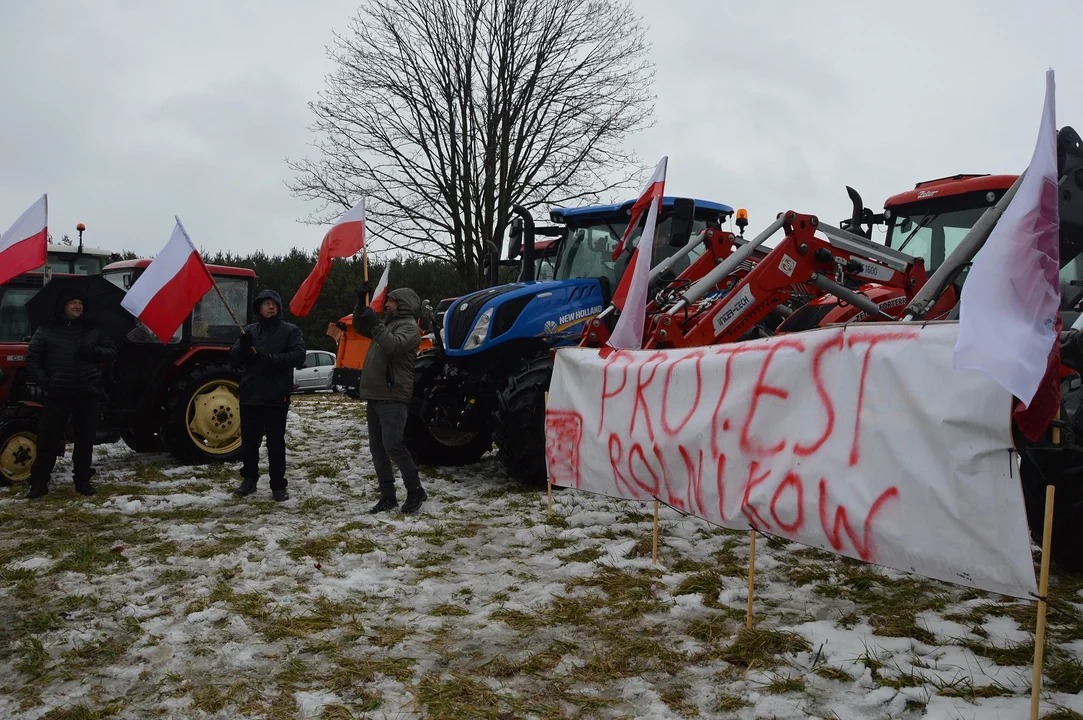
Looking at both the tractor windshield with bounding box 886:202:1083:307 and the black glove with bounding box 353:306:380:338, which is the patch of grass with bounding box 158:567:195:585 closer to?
the black glove with bounding box 353:306:380:338

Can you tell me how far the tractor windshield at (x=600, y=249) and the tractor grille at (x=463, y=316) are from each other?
0.76 m

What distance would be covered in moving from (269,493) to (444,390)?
70.3 inches

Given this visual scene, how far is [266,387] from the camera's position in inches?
289

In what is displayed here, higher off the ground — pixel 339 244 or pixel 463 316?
pixel 339 244

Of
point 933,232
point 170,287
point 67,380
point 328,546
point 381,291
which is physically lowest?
point 328,546

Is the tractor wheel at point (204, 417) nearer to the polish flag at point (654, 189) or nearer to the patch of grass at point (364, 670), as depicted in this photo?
the polish flag at point (654, 189)

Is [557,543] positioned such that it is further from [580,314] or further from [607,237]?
[607,237]

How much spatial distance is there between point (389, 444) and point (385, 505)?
1.60ft

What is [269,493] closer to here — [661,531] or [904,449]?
[661,531]

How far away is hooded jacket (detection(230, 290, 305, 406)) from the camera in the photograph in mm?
7348

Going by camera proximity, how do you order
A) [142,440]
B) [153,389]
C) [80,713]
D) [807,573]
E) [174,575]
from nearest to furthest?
1. [80,713]
2. [807,573]
3. [174,575]
4. [153,389]
5. [142,440]

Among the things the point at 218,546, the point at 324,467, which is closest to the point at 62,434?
the point at 324,467

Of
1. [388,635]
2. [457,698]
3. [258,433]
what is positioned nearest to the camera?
[457,698]

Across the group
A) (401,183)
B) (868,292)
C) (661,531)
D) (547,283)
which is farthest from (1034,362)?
(401,183)
